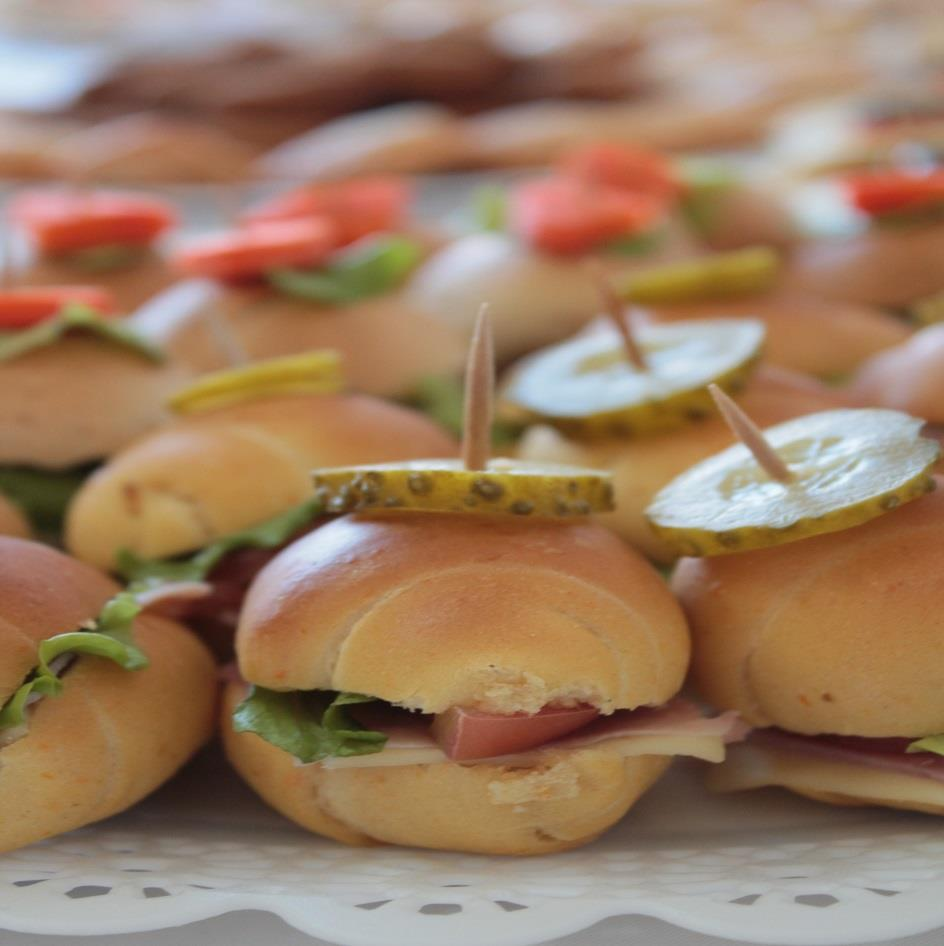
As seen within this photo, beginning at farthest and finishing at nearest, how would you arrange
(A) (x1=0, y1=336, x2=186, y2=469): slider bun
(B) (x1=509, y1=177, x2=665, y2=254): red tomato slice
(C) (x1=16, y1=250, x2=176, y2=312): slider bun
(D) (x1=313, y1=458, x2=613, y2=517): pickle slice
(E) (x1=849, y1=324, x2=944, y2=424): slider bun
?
1. (C) (x1=16, y1=250, x2=176, y2=312): slider bun
2. (B) (x1=509, y1=177, x2=665, y2=254): red tomato slice
3. (A) (x1=0, y1=336, x2=186, y2=469): slider bun
4. (E) (x1=849, y1=324, x2=944, y2=424): slider bun
5. (D) (x1=313, y1=458, x2=613, y2=517): pickle slice

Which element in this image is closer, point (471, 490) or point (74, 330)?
point (471, 490)

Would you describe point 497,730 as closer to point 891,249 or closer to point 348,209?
point 891,249

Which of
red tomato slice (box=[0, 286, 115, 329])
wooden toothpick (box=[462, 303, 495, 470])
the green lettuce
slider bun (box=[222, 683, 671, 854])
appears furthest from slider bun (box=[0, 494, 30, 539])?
wooden toothpick (box=[462, 303, 495, 470])

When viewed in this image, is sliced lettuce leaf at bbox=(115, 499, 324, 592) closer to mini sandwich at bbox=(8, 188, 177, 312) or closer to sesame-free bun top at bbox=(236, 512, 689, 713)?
sesame-free bun top at bbox=(236, 512, 689, 713)

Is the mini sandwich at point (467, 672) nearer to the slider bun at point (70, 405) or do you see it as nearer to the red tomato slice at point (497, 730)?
the red tomato slice at point (497, 730)

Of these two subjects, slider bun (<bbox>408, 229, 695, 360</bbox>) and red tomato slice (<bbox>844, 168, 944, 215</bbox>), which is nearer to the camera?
slider bun (<bbox>408, 229, 695, 360</bbox>)

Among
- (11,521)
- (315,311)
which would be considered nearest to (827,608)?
(11,521)
